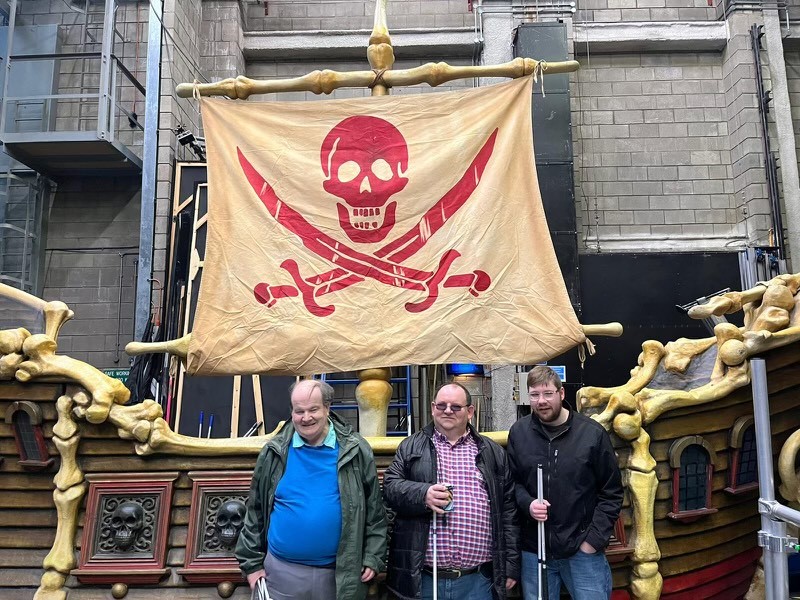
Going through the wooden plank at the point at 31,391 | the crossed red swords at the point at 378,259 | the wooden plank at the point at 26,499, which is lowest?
the wooden plank at the point at 26,499

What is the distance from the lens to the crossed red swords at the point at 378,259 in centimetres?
379

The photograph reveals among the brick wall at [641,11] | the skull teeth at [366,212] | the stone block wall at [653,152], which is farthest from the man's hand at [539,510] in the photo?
the brick wall at [641,11]

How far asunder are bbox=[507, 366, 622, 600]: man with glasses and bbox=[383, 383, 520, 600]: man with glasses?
11 cm

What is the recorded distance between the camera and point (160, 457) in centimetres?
295

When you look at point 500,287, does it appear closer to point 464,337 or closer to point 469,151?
point 464,337

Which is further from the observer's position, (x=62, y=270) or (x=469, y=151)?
(x=62, y=270)

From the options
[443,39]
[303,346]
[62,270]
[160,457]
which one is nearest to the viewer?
[160,457]

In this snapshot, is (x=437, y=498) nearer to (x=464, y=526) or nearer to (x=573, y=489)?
(x=464, y=526)

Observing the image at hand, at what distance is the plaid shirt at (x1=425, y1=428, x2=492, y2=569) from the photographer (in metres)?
2.13

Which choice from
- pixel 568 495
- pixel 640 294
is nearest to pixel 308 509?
pixel 568 495

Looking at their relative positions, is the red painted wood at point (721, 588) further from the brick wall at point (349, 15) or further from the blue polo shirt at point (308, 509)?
the brick wall at point (349, 15)

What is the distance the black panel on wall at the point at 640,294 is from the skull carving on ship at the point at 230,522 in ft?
17.4

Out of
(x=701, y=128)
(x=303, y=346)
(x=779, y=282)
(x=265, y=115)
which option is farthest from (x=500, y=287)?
(x=701, y=128)

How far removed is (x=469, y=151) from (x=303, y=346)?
1674 millimetres
